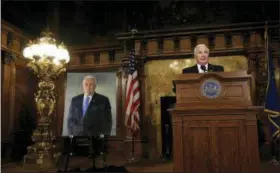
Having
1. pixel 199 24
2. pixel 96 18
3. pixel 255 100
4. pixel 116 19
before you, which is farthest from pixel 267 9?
pixel 96 18

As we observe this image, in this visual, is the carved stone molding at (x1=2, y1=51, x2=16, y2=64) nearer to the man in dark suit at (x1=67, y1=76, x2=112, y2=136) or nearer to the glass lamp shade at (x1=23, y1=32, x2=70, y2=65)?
the glass lamp shade at (x1=23, y1=32, x2=70, y2=65)

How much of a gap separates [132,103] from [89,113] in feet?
4.95

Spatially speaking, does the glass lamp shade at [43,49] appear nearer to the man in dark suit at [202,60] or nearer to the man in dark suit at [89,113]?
the man in dark suit at [89,113]

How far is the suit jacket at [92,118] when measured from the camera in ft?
23.8

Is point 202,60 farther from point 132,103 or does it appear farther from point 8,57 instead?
point 8,57

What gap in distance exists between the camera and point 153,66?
7594 millimetres

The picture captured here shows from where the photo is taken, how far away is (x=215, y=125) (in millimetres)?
3236

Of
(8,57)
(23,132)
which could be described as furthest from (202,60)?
(23,132)

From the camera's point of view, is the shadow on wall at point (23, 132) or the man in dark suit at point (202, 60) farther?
the shadow on wall at point (23, 132)

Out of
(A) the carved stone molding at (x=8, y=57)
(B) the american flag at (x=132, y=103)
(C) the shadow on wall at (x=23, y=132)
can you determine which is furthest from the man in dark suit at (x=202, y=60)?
(C) the shadow on wall at (x=23, y=132)

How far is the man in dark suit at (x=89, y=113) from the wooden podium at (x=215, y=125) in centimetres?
429

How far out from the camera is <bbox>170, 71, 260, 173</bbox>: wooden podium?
312cm

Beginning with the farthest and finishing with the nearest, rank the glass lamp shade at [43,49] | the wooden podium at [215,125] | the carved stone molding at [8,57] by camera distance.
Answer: the carved stone molding at [8,57] < the glass lamp shade at [43,49] < the wooden podium at [215,125]

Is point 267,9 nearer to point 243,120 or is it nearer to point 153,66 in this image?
point 153,66
